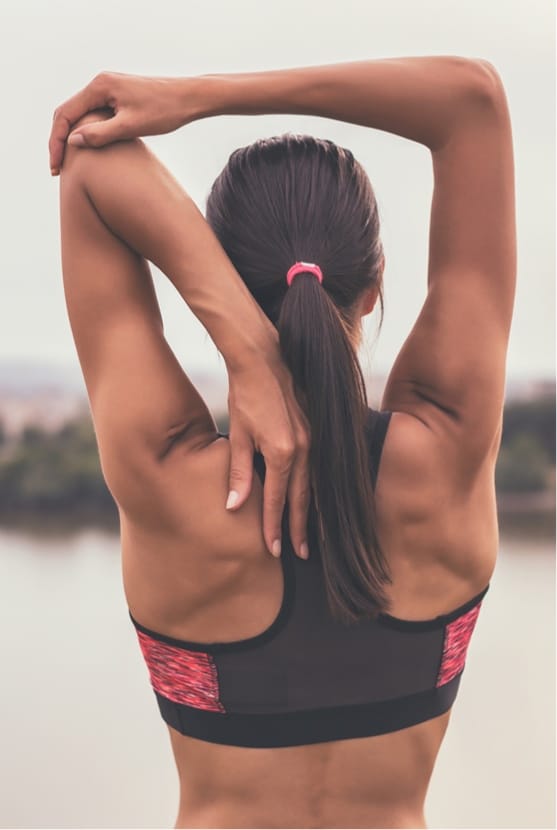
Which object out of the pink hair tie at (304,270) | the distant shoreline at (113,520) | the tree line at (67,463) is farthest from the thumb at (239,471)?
the distant shoreline at (113,520)

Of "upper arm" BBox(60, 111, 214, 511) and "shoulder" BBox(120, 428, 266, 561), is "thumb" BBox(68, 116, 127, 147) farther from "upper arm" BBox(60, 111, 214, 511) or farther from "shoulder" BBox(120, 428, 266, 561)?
"shoulder" BBox(120, 428, 266, 561)

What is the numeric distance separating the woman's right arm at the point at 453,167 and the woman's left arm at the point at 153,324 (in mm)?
134

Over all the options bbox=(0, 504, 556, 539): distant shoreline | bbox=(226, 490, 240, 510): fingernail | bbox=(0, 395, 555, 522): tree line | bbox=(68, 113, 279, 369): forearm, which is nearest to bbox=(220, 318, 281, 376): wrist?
bbox=(68, 113, 279, 369): forearm

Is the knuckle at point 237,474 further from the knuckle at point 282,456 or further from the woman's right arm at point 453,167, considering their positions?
the woman's right arm at point 453,167

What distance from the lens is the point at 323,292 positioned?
3.08 ft

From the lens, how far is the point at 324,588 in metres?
1.01

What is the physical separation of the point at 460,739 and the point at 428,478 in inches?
104

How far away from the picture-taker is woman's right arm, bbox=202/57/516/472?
98 centimetres

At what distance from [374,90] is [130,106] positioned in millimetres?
244

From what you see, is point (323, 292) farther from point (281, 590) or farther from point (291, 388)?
point (281, 590)

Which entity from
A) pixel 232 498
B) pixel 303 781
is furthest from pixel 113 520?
pixel 232 498

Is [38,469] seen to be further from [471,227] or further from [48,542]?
[471,227]

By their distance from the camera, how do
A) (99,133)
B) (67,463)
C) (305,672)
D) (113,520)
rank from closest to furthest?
(99,133) < (305,672) < (67,463) < (113,520)

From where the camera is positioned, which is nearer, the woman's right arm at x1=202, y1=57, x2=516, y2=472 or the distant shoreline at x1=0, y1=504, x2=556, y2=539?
the woman's right arm at x1=202, y1=57, x2=516, y2=472
